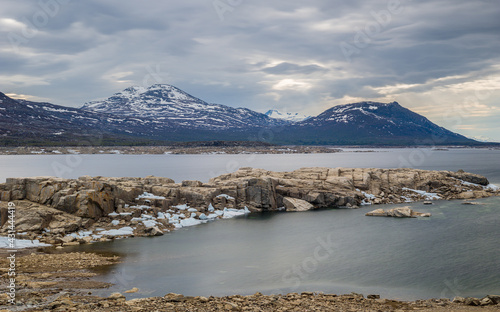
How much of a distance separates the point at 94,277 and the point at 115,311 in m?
8.61

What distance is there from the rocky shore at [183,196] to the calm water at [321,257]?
133 inches

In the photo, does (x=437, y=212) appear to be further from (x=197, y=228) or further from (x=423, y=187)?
(x=197, y=228)

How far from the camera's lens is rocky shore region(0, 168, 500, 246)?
3577cm

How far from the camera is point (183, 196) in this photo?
4794 centimetres

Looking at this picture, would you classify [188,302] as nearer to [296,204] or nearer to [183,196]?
[183,196]

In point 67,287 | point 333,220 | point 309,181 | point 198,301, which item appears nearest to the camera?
point 198,301

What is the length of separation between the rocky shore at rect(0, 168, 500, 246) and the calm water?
338 centimetres

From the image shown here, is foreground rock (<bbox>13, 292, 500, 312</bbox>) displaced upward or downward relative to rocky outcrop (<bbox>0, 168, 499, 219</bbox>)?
downward

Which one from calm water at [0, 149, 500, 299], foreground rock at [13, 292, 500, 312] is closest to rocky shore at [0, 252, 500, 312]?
foreground rock at [13, 292, 500, 312]

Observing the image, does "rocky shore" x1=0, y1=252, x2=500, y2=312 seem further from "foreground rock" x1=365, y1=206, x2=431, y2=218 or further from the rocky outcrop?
"foreground rock" x1=365, y1=206, x2=431, y2=218

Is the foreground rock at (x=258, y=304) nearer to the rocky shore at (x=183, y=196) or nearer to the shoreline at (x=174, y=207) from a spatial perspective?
the shoreline at (x=174, y=207)

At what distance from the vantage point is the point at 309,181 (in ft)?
189

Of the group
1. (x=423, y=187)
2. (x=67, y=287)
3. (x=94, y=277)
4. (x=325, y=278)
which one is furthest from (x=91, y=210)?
(x=423, y=187)

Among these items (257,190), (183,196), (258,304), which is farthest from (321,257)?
(257,190)
